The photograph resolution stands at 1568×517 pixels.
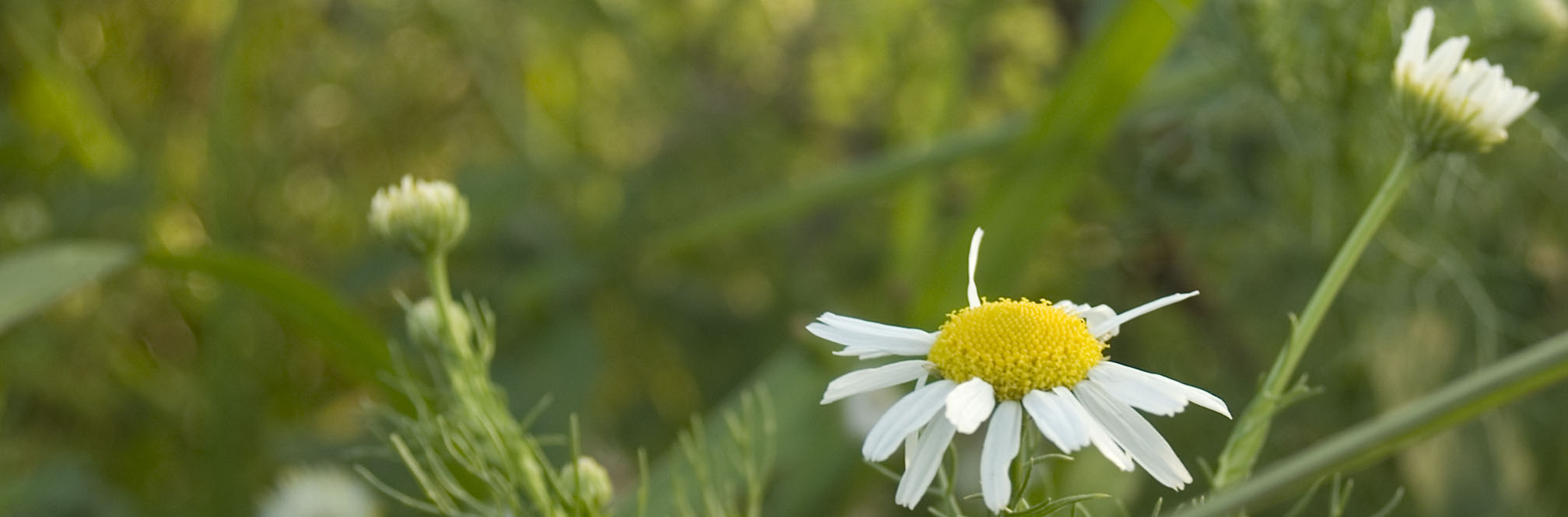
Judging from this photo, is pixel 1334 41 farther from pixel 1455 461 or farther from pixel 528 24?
pixel 528 24

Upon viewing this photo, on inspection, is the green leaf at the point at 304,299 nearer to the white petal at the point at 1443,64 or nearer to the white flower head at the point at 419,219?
the white flower head at the point at 419,219

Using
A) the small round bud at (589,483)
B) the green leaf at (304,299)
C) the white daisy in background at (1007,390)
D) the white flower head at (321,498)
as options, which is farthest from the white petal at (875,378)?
the white flower head at (321,498)

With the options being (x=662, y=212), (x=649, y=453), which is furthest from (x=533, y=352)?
(x=662, y=212)

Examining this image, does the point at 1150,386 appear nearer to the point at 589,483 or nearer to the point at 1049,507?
the point at 1049,507

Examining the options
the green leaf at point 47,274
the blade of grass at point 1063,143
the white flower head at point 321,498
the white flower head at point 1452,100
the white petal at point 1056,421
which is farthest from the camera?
the white flower head at point 321,498

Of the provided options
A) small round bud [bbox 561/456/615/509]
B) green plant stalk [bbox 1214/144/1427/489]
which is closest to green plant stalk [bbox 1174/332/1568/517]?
green plant stalk [bbox 1214/144/1427/489]
